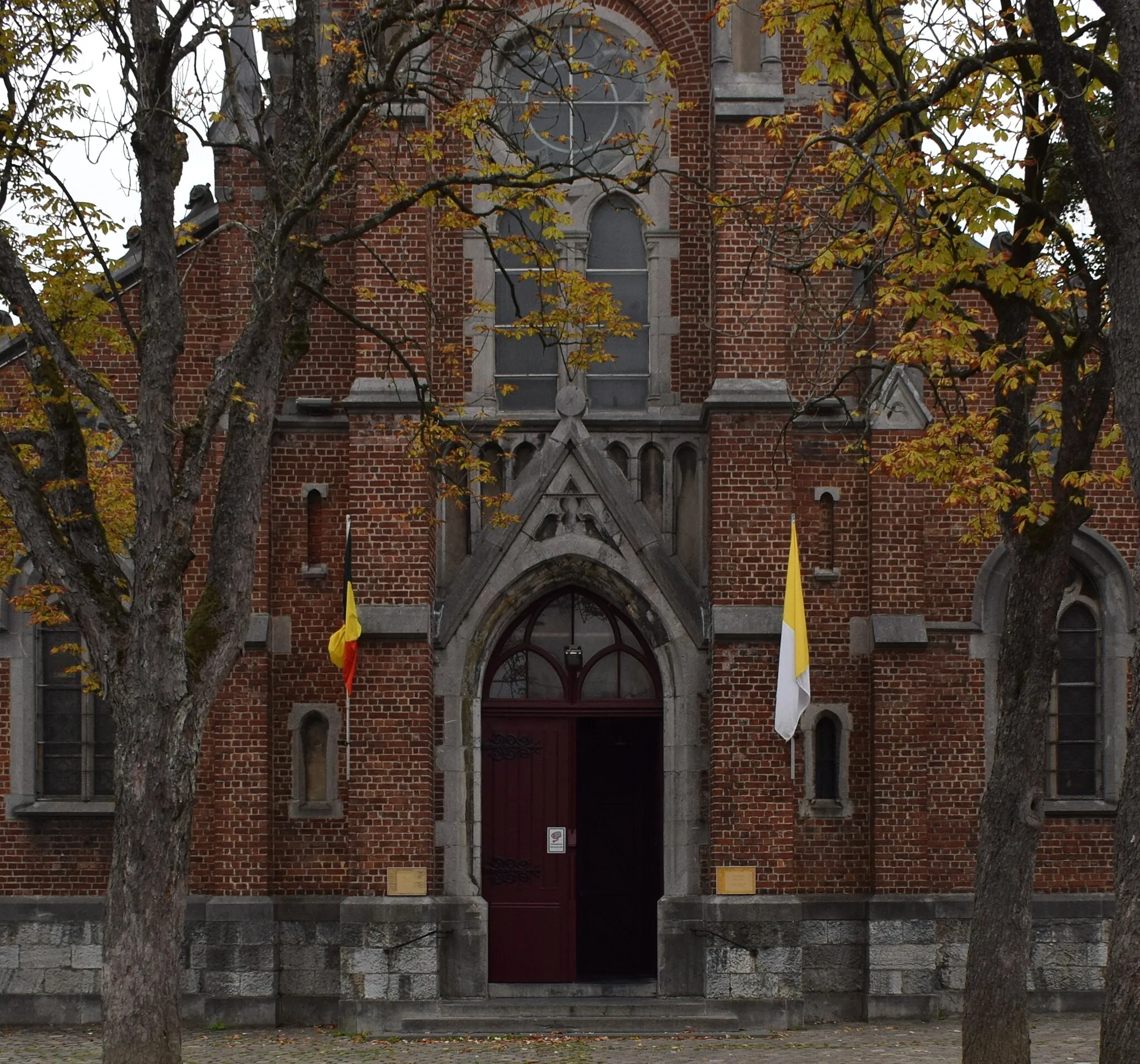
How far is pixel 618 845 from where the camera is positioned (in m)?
19.5

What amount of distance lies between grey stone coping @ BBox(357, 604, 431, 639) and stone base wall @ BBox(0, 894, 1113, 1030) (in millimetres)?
2457

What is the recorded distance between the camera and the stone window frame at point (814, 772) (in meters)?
17.7

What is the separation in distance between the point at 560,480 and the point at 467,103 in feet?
16.9

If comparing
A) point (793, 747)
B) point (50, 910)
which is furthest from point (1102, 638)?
point (50, 910)

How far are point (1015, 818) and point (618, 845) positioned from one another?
7424mm

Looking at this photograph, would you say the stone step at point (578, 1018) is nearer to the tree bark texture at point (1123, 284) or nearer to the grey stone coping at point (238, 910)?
the grey stone coping at point (238, 910)

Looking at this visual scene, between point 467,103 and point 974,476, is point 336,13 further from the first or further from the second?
point 974,476

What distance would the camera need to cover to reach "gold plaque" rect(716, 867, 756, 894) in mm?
16969

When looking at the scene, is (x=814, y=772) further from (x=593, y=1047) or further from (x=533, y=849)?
(x=593, y=1047)

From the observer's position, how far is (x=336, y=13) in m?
17.9

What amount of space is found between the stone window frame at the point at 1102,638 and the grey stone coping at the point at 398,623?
5.38 metres

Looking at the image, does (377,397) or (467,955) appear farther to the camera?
(377,397)

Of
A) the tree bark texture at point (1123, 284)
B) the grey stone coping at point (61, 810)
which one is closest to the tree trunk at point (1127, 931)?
the tree bark texture at point (1123, 284)

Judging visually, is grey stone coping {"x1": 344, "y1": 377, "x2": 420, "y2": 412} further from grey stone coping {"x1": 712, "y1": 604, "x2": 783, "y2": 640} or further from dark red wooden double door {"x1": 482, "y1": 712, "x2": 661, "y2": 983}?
grey stone coping {"x1": 712, "y1": 604, "x2": 783, "y2": 640}
